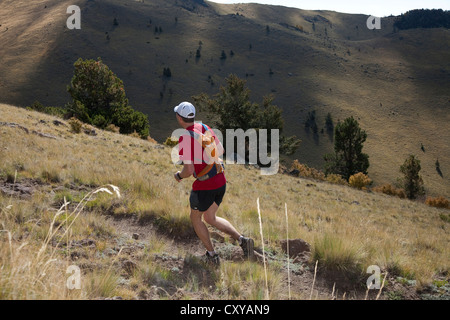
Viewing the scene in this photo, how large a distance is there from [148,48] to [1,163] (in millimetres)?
109237

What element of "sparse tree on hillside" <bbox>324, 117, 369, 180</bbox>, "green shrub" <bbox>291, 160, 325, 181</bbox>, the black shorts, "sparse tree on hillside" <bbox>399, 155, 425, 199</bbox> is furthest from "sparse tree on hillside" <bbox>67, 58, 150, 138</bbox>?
"sparse tree on hillside" <bbox>399, 155, 425, 199</bbox>

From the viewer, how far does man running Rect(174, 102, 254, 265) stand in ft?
12.3

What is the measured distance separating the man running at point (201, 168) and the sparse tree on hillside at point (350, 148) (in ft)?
161

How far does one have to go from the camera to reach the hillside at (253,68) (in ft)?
256

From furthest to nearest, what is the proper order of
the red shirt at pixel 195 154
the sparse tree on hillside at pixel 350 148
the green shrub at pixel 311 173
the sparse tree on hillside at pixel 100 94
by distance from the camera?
1. the sparse tree on hillside at pixel 350 148
2. the green shrub at pixel 311 173
3. the sparse tree on hillside at pixel 100 94
4. the red shirt at pixel 195 154

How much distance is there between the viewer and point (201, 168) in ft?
12.7

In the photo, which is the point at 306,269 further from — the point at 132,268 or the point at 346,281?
the point at 132,268

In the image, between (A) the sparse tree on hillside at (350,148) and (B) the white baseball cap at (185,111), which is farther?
(A) the sparse tree on hillside at (350,148)

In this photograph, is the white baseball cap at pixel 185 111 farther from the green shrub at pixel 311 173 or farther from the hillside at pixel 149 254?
the green shrub at pixel 311 173

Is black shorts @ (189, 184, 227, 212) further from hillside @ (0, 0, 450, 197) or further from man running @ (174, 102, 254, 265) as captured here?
hillside @ (0, 0, 450, 197)

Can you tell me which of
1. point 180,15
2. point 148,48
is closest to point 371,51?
point 180,15

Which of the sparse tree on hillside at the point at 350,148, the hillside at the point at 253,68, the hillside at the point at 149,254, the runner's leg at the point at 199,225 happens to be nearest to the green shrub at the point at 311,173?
the sparse tree on hillside at the point at 350,148
